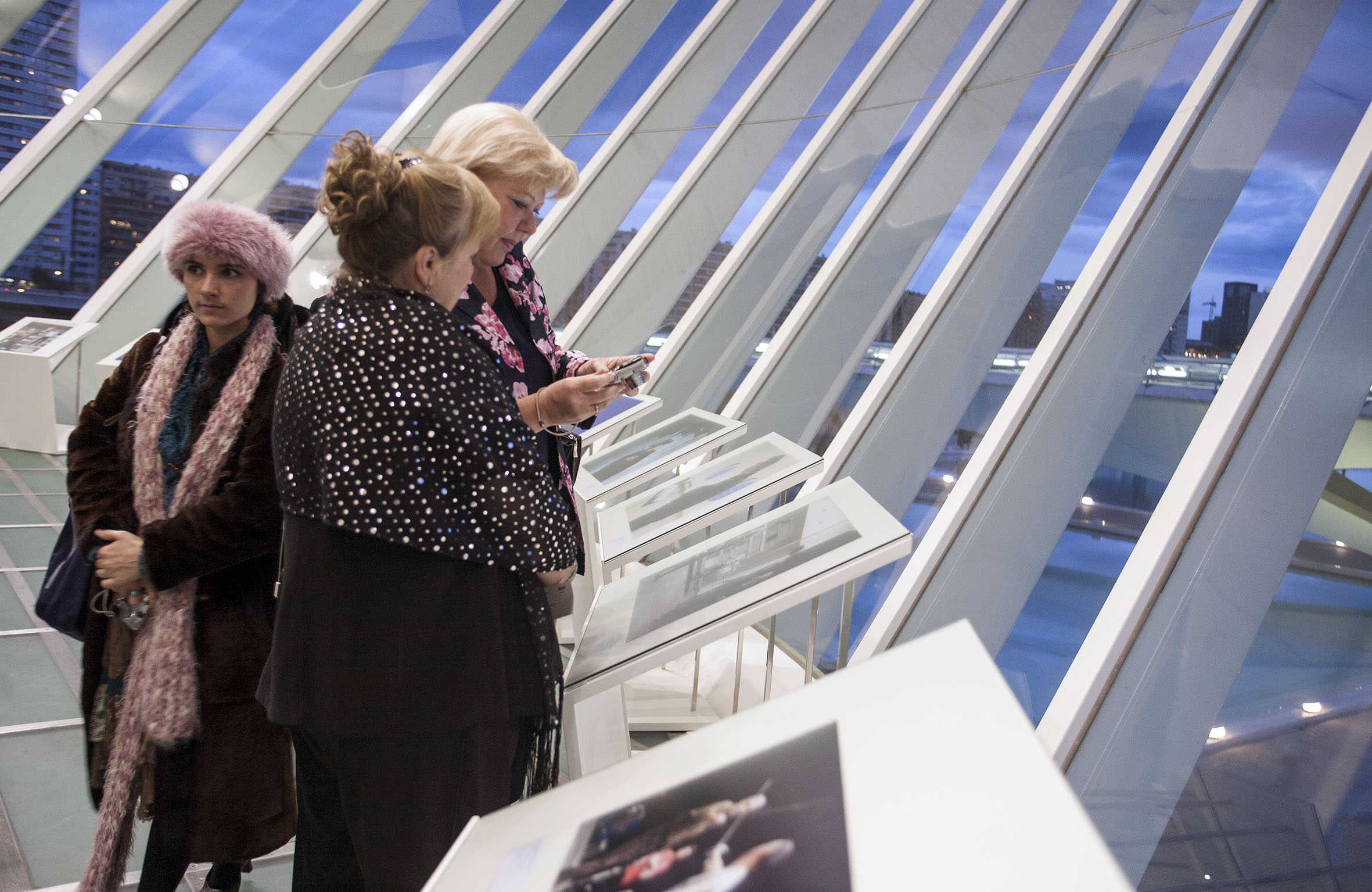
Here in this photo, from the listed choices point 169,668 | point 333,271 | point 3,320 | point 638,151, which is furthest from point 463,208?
point 3,320

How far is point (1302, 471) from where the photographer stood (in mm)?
1960

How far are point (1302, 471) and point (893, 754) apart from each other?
162 cm

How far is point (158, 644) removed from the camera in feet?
5.75

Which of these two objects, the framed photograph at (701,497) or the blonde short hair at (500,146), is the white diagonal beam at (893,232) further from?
the blonde short hair at (500,146)

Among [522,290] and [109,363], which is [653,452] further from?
[109,363]

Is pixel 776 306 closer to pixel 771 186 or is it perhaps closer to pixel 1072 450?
pixel 771 186

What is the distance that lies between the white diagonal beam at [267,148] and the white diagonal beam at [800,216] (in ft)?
14.3

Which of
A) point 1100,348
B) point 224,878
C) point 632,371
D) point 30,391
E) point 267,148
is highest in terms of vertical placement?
point 1100,348

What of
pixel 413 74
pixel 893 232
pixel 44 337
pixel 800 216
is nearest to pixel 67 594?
pixel 893 232

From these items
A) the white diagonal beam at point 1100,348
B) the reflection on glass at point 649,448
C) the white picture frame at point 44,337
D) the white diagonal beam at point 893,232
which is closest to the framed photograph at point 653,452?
the reflection on glass at point 649,448

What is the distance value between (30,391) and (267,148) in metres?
2.74

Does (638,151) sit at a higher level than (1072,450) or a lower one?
higher

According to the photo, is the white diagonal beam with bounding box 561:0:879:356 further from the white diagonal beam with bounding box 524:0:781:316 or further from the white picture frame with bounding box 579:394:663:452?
the white picture frame with bounding box 579:394:663:452

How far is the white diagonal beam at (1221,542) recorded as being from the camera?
1932mm
